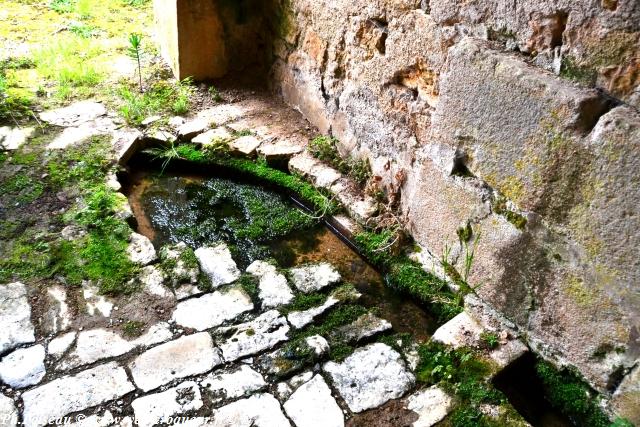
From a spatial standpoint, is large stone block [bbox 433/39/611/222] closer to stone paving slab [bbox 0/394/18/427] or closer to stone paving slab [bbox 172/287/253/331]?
stone paving slab [bbox 172/287/253/331]

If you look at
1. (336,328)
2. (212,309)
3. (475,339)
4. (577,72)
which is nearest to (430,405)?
(475,339)

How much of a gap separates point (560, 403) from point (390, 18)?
7.00ft

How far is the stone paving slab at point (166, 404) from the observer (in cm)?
241

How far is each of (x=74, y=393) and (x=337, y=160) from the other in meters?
2.18

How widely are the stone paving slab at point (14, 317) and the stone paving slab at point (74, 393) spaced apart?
0.32 meters

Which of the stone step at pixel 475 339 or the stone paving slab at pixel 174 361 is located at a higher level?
the stone step at pixel 475 339

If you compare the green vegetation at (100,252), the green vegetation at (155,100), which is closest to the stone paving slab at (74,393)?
the green vegetation at (100,252)

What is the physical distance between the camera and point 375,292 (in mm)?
3232

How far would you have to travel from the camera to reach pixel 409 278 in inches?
126

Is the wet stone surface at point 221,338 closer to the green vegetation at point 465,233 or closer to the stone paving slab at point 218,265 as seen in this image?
the stone paving slab at point 218,265

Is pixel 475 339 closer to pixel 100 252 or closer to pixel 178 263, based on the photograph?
pixel 178 263

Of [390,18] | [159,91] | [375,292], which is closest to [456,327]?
[375,292]

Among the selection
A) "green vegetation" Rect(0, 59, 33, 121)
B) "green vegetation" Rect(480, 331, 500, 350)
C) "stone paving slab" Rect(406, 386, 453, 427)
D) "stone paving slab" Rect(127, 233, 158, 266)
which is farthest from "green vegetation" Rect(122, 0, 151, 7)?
"stone paving slab" Rect(406, 386, 453, 427)

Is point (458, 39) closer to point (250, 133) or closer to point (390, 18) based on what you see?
point (390, 18)
